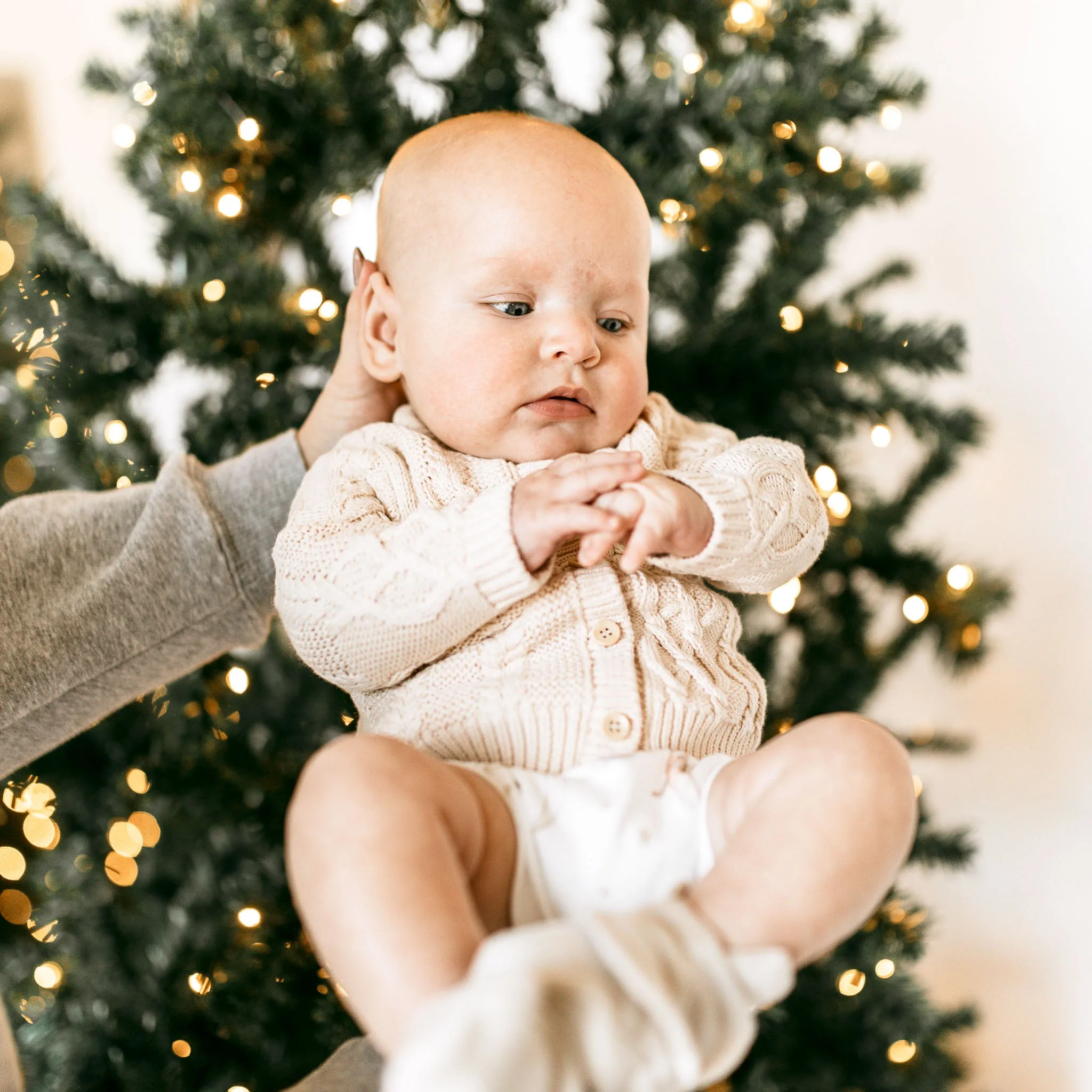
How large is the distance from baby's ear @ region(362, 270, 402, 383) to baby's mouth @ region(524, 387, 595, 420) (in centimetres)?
17

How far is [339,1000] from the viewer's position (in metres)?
1.25

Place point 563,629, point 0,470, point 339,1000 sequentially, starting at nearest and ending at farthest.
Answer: point 563,629 < point 339,1000 < point 0,470

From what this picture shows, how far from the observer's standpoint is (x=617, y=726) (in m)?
0.76

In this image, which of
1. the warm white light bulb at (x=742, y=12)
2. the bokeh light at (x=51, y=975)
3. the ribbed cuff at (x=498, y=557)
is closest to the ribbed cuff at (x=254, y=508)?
the ribbed cuff at (x=498, y=557)

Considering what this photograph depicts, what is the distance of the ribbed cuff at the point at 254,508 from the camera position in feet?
3.35

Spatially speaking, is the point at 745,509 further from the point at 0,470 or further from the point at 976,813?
the point at 976,813

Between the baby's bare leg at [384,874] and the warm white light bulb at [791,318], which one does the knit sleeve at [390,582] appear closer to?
the baby's bare leg at [384,874]

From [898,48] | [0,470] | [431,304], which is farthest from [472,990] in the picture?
[898,48]

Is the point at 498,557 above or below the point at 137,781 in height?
above

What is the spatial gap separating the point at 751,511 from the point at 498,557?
9.5 inches

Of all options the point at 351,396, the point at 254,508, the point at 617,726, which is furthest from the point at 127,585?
the point at 617,726

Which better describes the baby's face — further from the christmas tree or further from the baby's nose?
the christmas tree

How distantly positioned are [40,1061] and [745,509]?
107cm

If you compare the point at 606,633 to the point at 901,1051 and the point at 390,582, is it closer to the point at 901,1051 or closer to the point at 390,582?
the point at 390,582
